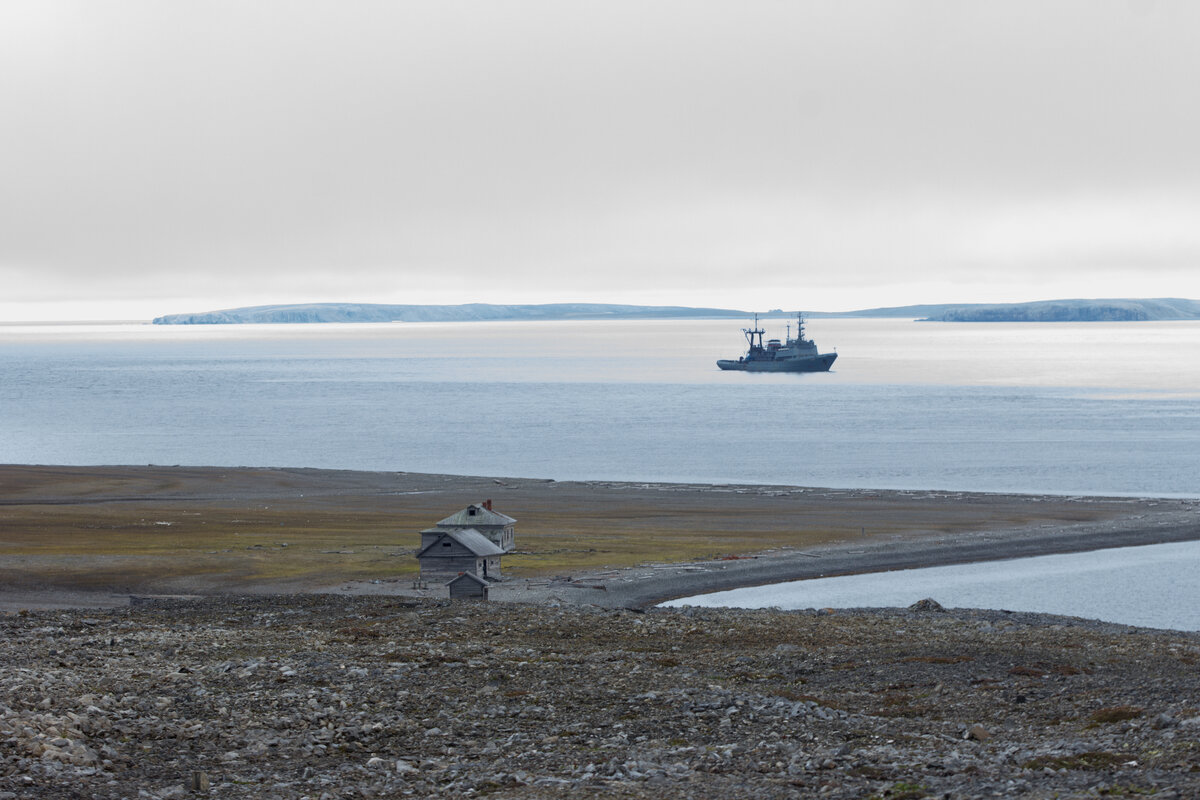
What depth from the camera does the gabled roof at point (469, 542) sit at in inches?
1575

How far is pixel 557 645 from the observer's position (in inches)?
1104

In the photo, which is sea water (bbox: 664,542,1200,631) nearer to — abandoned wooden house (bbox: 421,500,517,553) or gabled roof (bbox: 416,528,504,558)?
gabled roof (bbox: 416,528,504,558)

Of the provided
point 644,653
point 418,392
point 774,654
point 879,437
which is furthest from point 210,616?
point 418,392

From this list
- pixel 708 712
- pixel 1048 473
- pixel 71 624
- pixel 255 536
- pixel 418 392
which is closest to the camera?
pixel 708 712

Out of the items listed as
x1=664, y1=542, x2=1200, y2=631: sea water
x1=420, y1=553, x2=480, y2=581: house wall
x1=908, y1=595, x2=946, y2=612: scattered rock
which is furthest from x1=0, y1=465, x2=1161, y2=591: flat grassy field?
x1=908, y1=595, x2=946, y2=612: scattered rock

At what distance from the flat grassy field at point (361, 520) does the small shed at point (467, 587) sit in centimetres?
619

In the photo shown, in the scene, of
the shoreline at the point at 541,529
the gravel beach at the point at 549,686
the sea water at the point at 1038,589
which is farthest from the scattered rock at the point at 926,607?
the shoreline at the point at 541,529

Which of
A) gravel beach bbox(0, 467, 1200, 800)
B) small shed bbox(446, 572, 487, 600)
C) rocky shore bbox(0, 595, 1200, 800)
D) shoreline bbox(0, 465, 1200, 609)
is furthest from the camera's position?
shoreline bbox(0, 465, 1200, 609)

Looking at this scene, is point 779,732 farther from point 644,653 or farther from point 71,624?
point 71,624

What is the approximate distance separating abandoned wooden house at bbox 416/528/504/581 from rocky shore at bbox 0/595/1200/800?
846 centimetres

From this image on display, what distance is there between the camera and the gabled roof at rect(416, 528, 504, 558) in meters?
40.0

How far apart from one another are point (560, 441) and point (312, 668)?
272 ft

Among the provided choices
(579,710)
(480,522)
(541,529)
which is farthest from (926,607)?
(541,529)

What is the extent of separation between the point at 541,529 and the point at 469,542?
16475 millimetres
